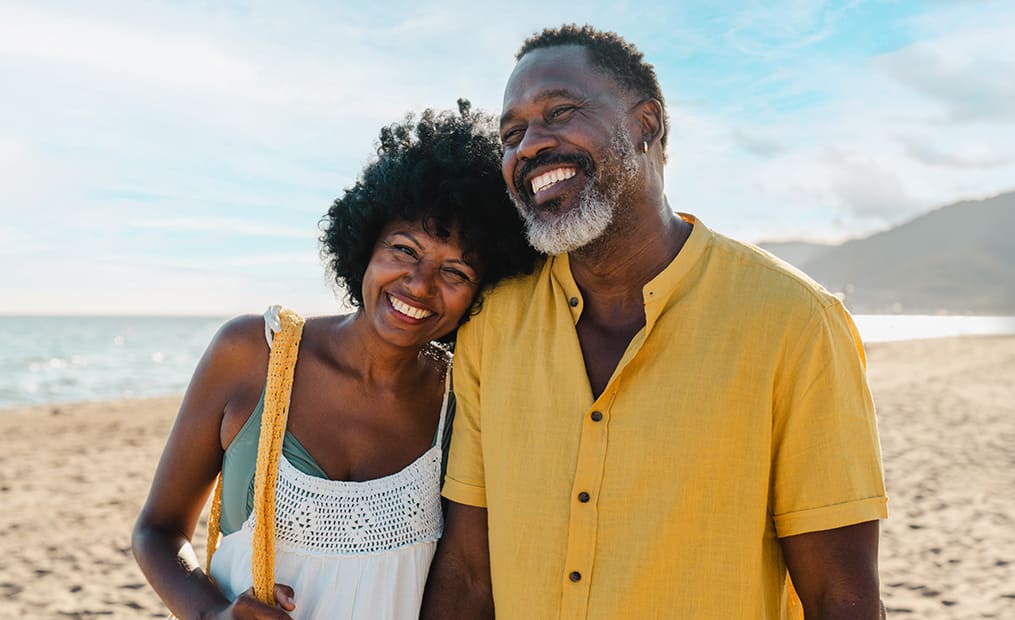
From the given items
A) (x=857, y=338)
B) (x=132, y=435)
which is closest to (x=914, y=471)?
(x=857, y=338)

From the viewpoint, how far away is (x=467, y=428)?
2.62 metres

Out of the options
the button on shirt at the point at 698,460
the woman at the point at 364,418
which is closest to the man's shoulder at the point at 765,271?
the button on shirt at the point at 698,460

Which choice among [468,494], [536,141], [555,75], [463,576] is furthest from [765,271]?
[463,576]

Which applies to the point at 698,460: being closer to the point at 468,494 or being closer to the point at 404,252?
the point at 468,494

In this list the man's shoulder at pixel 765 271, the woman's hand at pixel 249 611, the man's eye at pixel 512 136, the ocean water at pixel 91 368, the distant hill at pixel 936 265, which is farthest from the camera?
the distant hill at pixel 936 265

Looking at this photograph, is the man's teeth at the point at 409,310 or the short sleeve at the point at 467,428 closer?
the short sleeve at the point at 467,428

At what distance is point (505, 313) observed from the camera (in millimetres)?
2688

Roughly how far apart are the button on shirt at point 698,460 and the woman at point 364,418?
1.60 feet

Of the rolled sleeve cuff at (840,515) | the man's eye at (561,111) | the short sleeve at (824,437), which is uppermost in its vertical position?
the man's eye at (561,111)

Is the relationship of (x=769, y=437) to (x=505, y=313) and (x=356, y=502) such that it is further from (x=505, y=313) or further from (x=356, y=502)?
(x=356, y=502)

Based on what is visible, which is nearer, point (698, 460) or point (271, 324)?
point (698, 460)

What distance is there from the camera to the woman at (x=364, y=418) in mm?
2588

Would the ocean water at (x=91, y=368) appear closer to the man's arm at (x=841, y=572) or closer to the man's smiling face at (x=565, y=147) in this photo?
the man's smiling face at (x=565, y=147)

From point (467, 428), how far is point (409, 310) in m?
0.45
